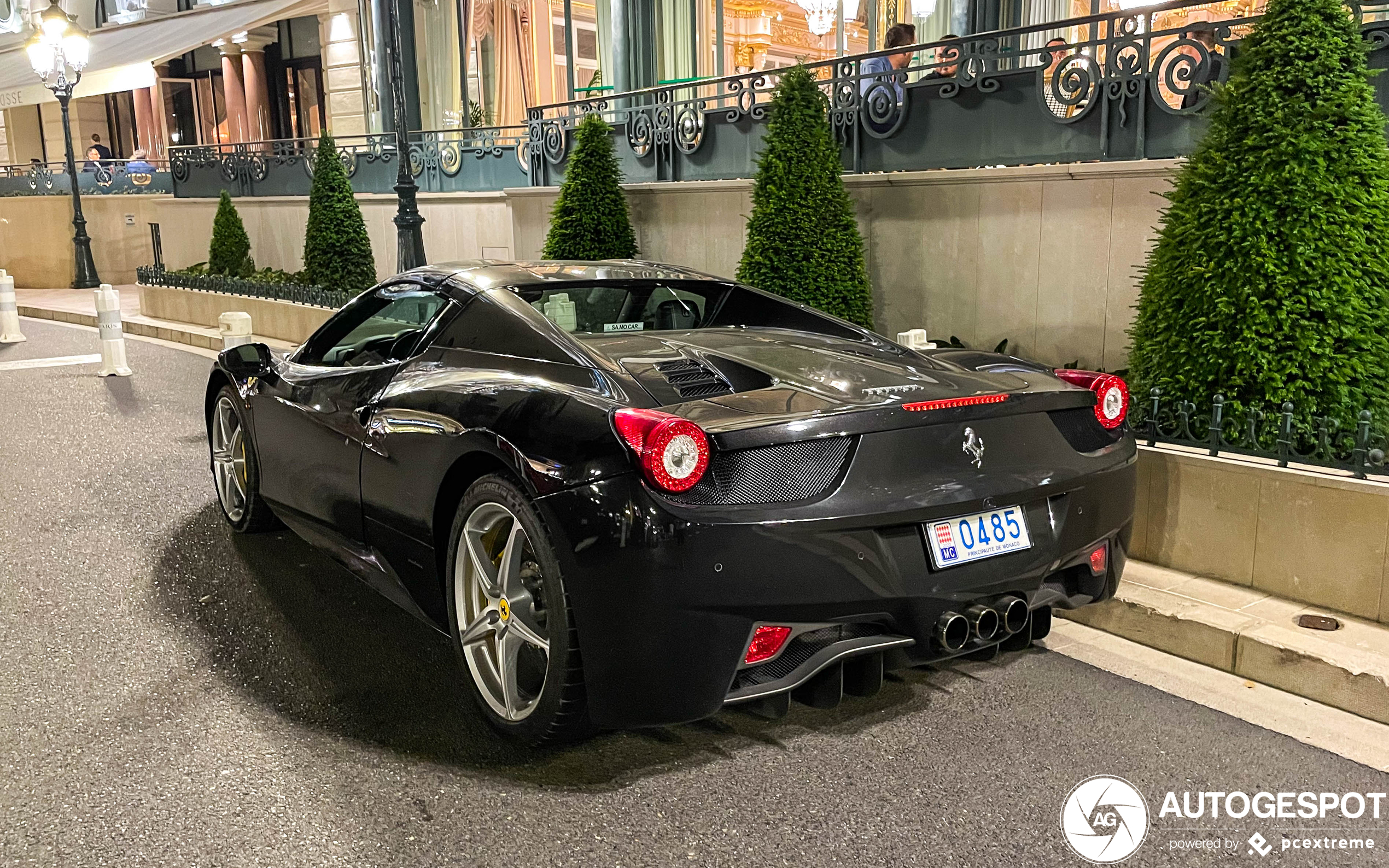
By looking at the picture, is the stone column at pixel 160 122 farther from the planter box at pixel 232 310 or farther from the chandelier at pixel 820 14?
the chandelier at pixel 820 14

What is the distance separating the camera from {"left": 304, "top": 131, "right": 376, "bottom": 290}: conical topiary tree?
49.2ft

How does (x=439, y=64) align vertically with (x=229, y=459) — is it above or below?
above

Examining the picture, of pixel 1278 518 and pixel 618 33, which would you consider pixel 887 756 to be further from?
pixel 618 33

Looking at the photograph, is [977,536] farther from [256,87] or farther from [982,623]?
[256,87]

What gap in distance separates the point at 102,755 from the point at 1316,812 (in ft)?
11.6

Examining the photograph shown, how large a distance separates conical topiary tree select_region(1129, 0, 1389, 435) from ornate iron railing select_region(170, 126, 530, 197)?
10978 mm

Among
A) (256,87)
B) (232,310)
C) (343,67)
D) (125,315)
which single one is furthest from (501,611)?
(256,87)

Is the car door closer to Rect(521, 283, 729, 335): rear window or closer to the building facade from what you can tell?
Rect(521, 283, 729, 335): rear window

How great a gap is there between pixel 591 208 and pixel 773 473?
840cm

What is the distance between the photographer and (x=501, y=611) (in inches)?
136

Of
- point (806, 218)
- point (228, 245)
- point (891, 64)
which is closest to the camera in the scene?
point (806, 218)

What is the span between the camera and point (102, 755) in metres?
3.46

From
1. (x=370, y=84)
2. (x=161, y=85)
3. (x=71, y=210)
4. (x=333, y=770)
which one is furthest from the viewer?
(x=161, y=85)

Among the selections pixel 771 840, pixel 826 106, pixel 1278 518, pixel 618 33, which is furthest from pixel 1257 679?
pixel 618 33
